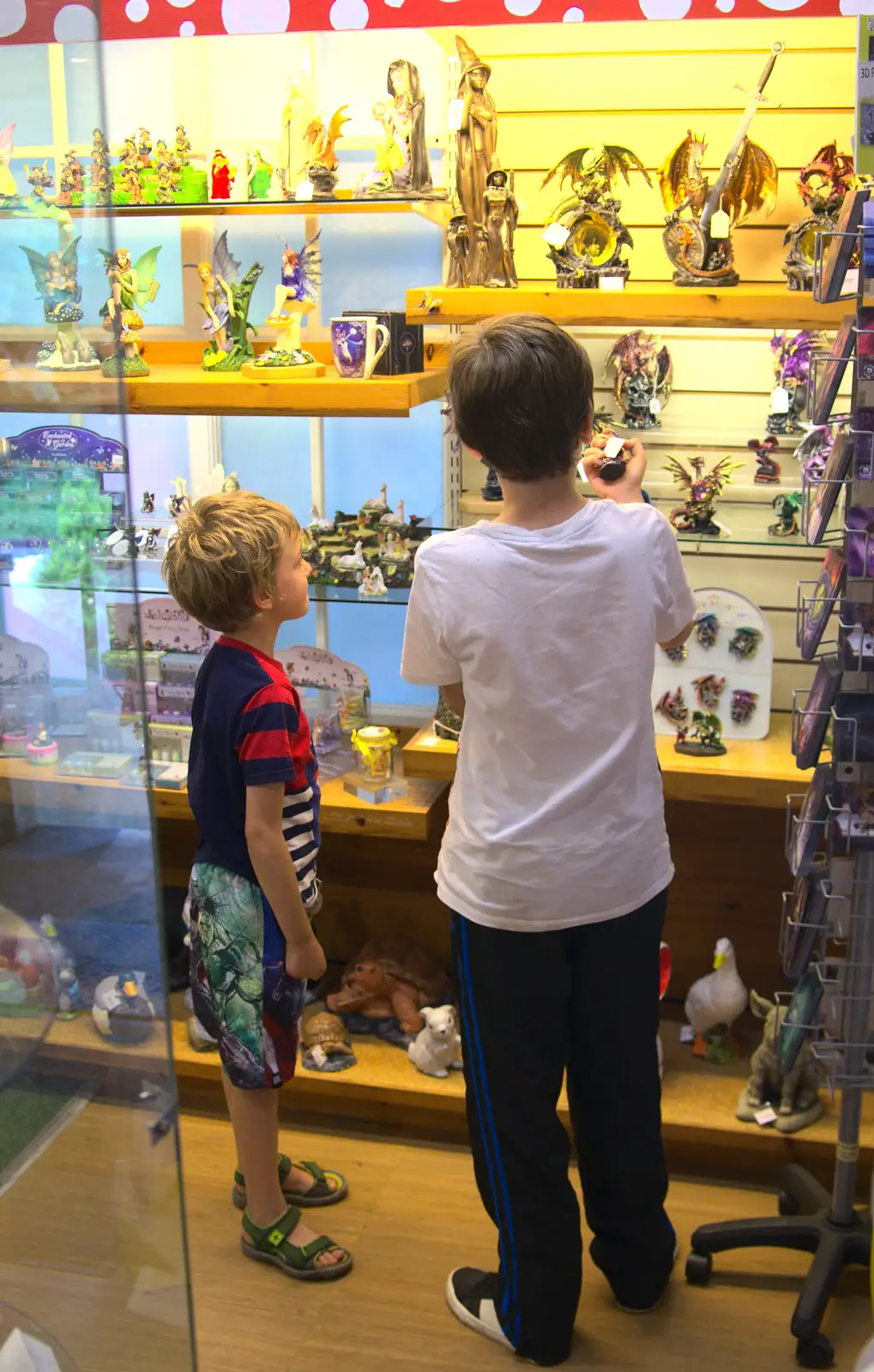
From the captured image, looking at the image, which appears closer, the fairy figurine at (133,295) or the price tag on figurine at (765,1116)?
the price tag on figurine at (765,1116)

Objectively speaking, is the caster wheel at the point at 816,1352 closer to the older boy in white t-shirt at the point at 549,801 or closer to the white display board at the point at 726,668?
the older boy in white t-shirt at the point at 549,801

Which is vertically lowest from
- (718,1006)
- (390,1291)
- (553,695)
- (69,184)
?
(390,1291)

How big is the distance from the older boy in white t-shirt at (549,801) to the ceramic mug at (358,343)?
2.47 ft

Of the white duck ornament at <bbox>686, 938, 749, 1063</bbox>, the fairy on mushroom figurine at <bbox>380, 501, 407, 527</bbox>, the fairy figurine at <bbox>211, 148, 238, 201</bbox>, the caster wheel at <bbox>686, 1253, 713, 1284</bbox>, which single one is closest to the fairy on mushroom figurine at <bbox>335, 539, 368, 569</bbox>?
the fairy on mushroom figurine at <bbox>380, 501, 407, 527</bbox>

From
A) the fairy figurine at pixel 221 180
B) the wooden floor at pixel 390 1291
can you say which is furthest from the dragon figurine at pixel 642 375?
the wooden floor at pixel 390 1291

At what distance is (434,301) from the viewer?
8.80 feet

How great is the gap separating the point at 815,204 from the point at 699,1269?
2.00 metres

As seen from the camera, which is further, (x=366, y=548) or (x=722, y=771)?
(x=366, y=548)

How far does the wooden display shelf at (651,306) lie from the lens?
2508 mm

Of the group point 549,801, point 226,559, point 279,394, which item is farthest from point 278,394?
point 549,801

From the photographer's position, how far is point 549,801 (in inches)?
74.3

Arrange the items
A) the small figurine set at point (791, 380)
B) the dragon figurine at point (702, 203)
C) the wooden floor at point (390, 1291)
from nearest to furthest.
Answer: the wooden floor at point (390, 1291), the dragon figurine at point (702, 203), the small figurine set at point (791, 380)

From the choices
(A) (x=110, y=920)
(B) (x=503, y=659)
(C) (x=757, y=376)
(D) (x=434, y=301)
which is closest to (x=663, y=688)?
(C) (x=757, y=376)

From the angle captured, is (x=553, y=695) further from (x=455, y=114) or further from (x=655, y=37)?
(x=655, y=37)
